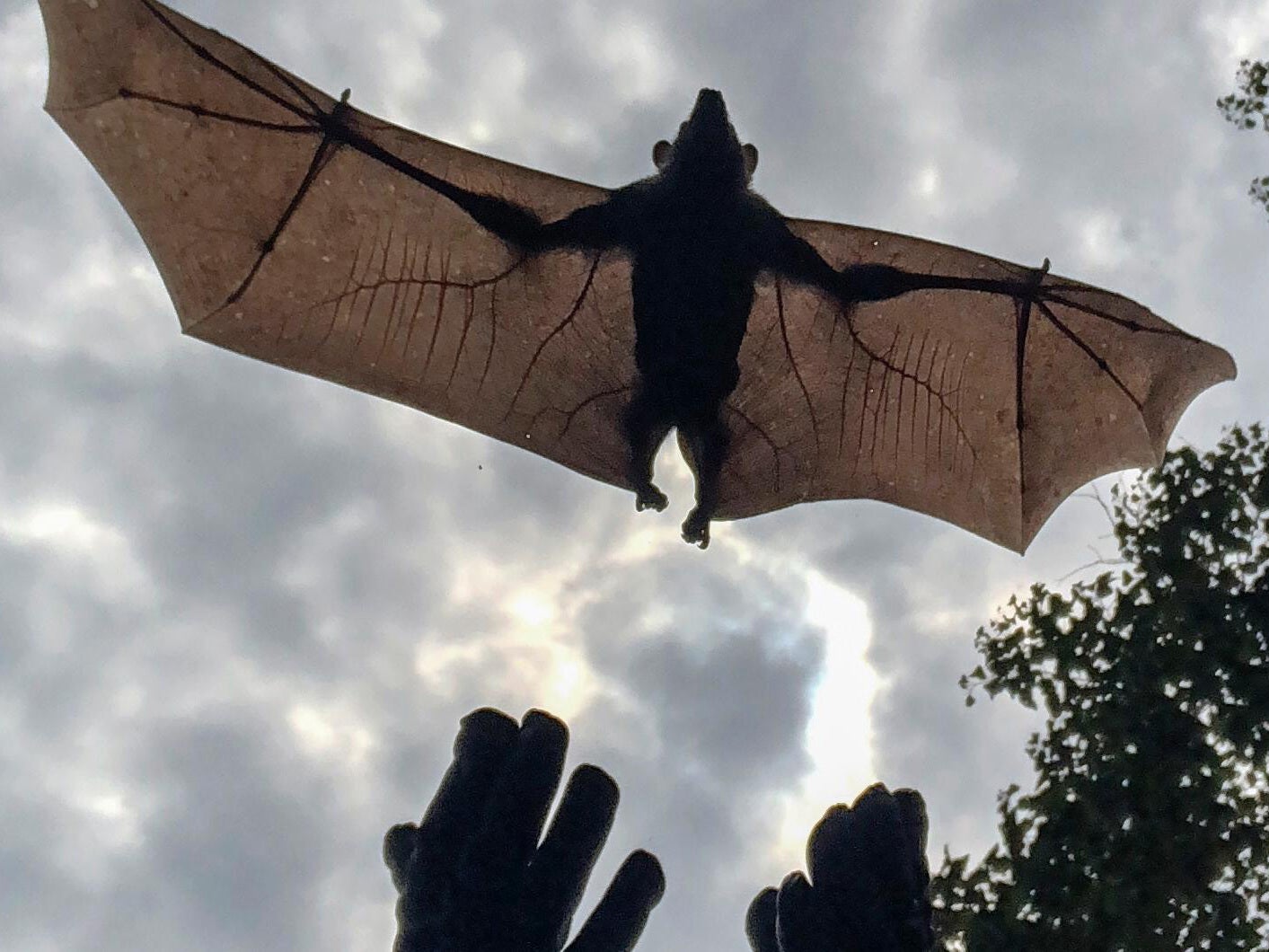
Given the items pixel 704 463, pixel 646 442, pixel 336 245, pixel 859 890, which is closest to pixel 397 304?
pixel 336 245

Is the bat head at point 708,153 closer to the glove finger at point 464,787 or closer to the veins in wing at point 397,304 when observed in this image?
the veins in wing at point 397,304

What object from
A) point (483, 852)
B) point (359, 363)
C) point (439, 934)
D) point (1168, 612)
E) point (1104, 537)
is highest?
point (359, 363)

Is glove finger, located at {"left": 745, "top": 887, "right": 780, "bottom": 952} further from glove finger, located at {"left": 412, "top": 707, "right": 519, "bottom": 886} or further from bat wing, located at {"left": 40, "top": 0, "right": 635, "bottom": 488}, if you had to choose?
bat wing, located at {"left": 40, "top": 0, "right": 635, "bottom": 488}

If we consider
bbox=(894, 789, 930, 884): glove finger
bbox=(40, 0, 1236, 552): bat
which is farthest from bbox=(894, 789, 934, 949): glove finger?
bbox=(40, 0, 1236, 552): bat

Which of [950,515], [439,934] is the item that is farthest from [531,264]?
[439,934]

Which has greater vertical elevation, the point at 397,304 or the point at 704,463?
the point at 397,304

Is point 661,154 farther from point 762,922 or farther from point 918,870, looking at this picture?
point 762,922

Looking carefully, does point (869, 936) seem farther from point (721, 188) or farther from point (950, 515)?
point (721, 188)
